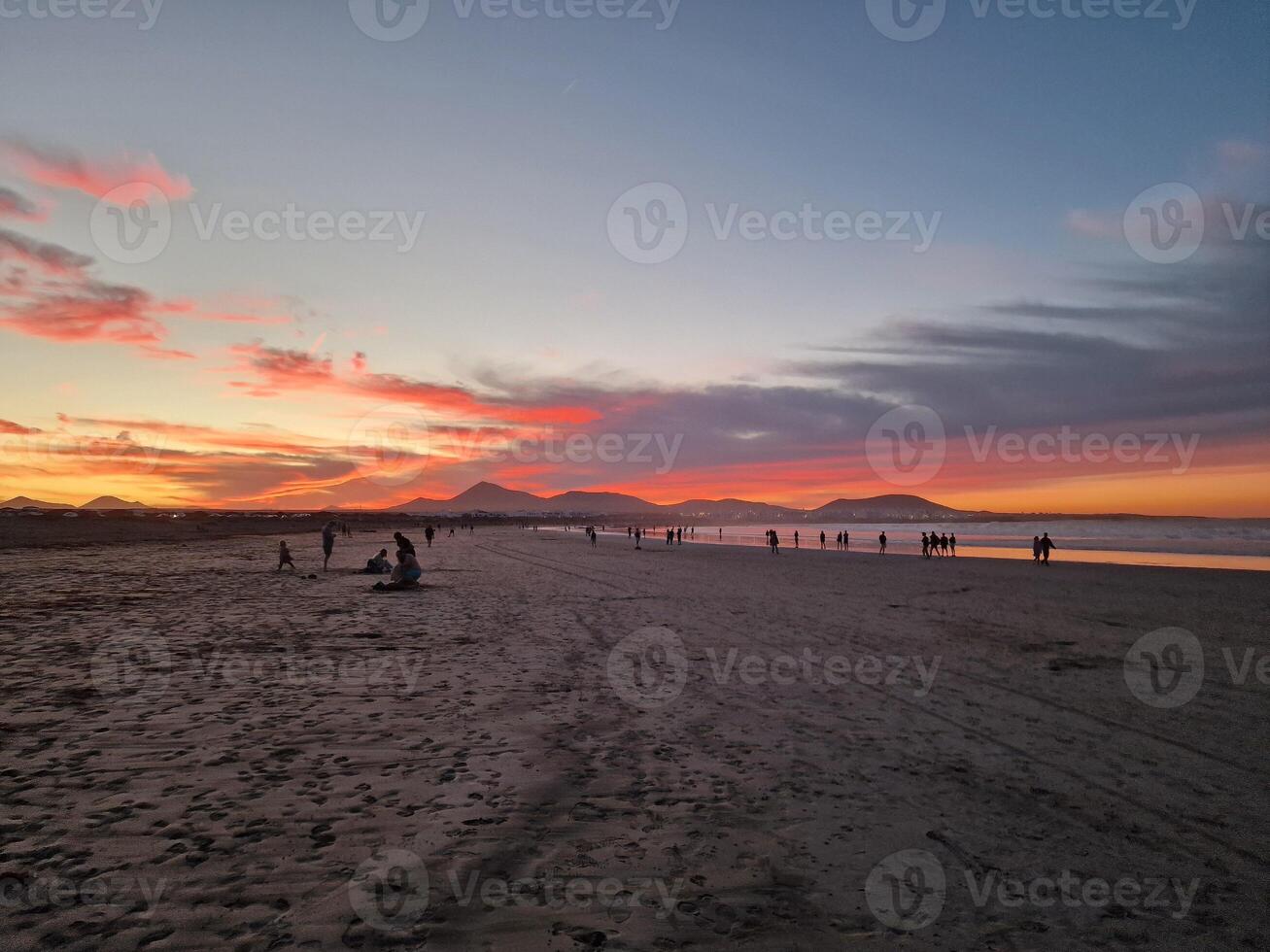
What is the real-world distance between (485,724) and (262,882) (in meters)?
3.89

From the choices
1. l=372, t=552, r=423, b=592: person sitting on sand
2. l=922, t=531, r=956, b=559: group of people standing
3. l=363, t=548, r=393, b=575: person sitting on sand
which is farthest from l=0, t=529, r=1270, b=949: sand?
l=922, t=531, r=956, b=559: group of people standing

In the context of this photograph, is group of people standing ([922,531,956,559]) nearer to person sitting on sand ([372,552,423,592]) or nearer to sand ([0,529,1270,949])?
sand ([0,529,1270,949])

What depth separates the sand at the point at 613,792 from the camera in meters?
4.46

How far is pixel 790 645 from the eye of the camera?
1435 centimetres

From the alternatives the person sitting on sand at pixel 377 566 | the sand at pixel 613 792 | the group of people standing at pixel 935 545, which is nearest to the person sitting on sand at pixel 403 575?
the person sitting on sand at pixel 377 566

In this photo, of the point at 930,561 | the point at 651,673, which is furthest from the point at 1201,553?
the point at 651,673

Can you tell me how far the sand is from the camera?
4.46 metres

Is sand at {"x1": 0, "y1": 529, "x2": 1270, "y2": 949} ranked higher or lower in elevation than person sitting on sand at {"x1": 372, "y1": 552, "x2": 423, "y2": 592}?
lower

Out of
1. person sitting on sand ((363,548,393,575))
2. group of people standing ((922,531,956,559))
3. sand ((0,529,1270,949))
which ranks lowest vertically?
sand ((0,529,1270,949))

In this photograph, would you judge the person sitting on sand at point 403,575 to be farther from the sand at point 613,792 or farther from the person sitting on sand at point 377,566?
the sand at point 613,792

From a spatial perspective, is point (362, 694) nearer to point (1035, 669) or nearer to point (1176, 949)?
point (1176, 949)

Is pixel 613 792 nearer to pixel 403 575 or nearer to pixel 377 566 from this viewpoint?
pixel 403 575

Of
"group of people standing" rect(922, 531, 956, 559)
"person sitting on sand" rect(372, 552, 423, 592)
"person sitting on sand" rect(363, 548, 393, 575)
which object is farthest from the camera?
"group of people standing" rect(922, 531, 956, 559)

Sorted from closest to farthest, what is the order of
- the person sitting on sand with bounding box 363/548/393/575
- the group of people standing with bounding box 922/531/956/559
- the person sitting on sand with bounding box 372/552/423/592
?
the person sitting on sand with bounding box 372/552/423/592
the person sitting on sand with bounding box 363/548/393/575
the group of people standing with bounding box 922/531/956/559
